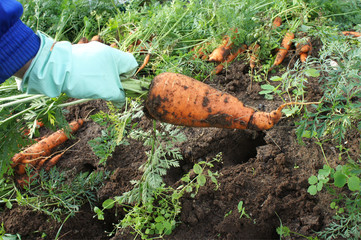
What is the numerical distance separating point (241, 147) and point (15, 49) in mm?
1565

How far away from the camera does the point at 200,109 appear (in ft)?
6.73

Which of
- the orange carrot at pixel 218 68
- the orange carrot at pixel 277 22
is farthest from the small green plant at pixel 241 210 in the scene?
the orange carrot at pixel 277 22

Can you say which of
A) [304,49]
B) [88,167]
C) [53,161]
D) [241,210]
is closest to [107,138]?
[88,167]

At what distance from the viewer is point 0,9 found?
1317 mm

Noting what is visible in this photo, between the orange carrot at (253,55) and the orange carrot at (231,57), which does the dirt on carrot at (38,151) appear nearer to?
the orange carrot at (231,57)

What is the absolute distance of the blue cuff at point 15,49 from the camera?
1.43 meters

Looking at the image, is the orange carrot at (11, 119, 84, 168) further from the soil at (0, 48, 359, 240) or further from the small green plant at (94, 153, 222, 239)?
the small green plant at (94, 153, 222, 239)

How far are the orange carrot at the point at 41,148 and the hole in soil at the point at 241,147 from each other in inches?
47.5

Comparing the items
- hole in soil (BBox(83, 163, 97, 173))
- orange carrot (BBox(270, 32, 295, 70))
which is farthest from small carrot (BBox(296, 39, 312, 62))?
hole in soil (BBox(83, 163, 97, 173))

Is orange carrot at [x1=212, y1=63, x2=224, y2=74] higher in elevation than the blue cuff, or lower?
lower

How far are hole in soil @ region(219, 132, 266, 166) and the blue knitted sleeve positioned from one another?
1.48 meters

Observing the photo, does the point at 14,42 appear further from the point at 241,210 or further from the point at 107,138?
the point at 241,210

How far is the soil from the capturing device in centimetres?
180

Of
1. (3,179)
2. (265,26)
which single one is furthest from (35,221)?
(265,26)
